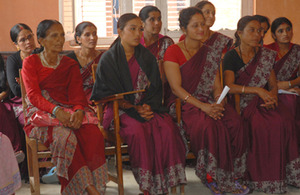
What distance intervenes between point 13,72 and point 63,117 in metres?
1.20

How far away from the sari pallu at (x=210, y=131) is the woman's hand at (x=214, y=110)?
0.03 metres

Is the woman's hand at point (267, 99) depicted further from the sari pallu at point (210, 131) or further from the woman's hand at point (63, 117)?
the woman's hand at point (63, 117)

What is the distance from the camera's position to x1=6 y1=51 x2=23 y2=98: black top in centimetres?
381

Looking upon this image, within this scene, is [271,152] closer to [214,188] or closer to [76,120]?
[214,188]

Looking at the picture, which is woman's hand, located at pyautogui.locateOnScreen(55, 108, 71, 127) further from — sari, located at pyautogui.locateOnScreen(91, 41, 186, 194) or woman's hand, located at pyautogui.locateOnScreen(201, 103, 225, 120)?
woman's hand, located at pyautogui.locateOnScreen(201, 103, 225, 120)

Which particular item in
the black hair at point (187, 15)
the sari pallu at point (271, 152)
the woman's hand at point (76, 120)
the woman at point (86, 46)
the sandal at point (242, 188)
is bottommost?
the sandal at point (242, 188)

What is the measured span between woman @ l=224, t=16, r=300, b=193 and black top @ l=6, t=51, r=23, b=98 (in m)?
1.93

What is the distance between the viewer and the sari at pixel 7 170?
2309 mm

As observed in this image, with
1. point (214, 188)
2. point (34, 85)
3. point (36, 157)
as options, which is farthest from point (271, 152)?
point (34, 85)

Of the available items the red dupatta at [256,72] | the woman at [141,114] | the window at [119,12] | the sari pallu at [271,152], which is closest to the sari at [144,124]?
the woman at [141,114]

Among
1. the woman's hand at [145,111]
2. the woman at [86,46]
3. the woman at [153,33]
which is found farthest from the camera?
the woman at [153,33]

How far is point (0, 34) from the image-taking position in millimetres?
4902

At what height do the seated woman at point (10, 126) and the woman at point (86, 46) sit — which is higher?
the woman at point (86, 46)

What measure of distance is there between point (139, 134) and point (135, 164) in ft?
0.73
